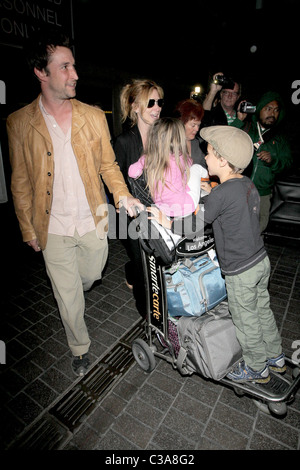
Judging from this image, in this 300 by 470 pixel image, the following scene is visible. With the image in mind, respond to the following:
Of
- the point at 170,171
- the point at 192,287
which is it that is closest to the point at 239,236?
the point at 192,287

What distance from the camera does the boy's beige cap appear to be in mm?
1987

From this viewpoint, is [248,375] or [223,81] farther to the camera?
[223,81]

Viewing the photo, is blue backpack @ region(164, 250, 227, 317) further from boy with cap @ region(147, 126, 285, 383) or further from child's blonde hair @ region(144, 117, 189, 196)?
child's blonde hair @ region(144, 117, 189, 196)

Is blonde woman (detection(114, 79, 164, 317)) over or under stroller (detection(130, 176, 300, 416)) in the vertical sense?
over

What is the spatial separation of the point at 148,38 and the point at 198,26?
3.51 m

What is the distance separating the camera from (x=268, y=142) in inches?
171

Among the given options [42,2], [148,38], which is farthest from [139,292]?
[148,38]

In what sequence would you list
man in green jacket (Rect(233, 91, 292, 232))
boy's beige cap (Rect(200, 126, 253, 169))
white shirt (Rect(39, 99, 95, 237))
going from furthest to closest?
man in green jacket (Rect(233, 91, 292, 232)) → white shirt (Rect(39, 99, 95, 237)) → boy's beige cap (Rect(200, 126, 253, 169))

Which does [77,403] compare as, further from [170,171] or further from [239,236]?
[170,171]

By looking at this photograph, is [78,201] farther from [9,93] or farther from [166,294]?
[9,93]

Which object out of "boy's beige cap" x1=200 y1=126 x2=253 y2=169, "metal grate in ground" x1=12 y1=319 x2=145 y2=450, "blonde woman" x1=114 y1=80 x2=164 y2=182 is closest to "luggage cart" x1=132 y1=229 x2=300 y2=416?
"metal grate in ground" x1=12 y1=319 x2=145 y2=450

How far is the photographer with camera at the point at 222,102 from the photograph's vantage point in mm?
4078

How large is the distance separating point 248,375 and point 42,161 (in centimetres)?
260

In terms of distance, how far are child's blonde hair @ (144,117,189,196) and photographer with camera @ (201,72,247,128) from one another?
197 centimetres
